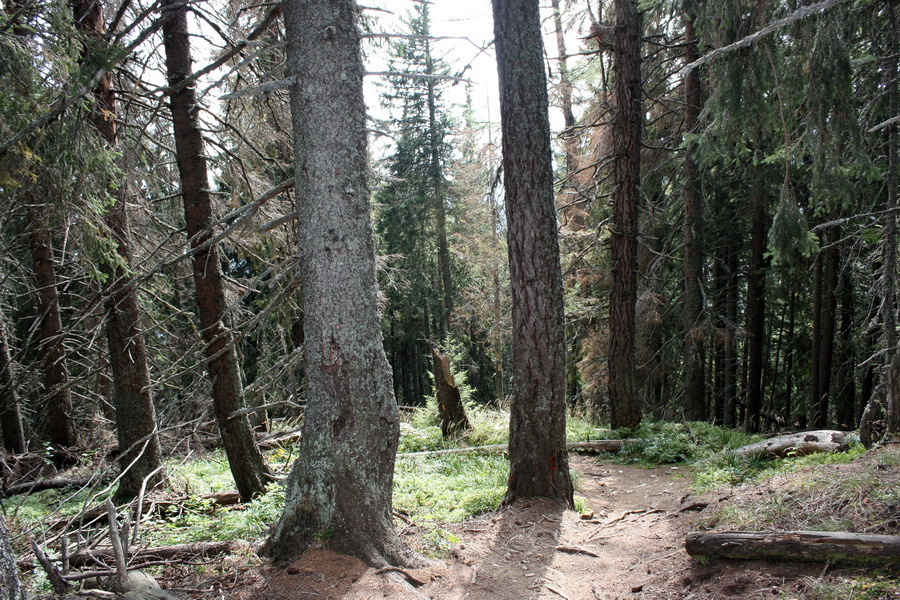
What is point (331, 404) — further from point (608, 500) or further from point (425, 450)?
point (425, 450)

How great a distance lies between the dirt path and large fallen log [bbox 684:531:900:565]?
0.30ft

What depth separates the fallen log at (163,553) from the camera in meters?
4.08

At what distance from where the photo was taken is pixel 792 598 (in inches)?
126

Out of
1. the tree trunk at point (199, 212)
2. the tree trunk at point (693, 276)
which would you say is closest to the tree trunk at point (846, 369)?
the tree trunk at point (693, 276)

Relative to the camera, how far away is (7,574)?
109 inches

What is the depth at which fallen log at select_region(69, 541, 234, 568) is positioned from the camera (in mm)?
4082

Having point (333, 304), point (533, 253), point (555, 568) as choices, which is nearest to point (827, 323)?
point (533, 253)

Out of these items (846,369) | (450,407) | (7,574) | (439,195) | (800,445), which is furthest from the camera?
(439,195)

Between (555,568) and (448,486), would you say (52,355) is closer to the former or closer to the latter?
(448,486)

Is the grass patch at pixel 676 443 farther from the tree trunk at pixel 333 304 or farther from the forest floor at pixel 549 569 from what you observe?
the tree trunk at pixel 333 304

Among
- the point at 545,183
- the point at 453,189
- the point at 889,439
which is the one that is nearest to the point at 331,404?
the point at 545,183

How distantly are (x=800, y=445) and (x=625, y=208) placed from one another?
4.70 m

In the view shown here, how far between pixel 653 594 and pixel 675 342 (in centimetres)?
1079

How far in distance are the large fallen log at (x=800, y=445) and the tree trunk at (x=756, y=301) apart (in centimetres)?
692
